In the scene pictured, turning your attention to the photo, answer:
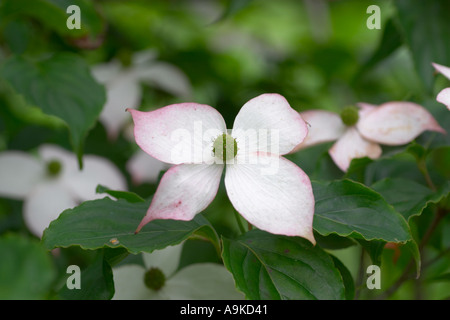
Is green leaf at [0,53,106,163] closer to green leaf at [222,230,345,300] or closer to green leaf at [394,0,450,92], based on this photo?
green leaf at [222,230,345,300]

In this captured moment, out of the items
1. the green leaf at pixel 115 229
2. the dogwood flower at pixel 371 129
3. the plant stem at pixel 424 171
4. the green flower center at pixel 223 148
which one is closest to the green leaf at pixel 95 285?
the green leaf at pixel 115 229

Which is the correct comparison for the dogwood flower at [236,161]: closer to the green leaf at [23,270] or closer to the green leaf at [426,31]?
the green leaf at [23,270]

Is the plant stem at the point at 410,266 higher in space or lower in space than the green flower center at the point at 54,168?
lower

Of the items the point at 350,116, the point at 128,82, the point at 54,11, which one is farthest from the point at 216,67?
the point at 350,116

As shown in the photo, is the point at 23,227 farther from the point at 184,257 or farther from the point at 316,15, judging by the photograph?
the point at 316,15

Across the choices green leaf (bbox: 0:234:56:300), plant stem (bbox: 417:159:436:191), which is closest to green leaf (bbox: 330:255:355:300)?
plant stem (bbox: 417:159:436:191)

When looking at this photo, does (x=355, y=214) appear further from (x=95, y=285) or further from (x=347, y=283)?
(x=95, y=285)
